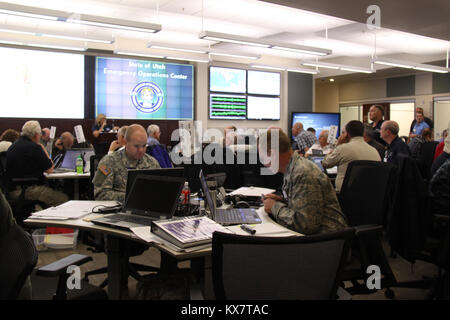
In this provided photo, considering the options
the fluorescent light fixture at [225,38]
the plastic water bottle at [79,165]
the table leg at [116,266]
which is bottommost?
the table leg at [116,266]

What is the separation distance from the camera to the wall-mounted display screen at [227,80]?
983cm

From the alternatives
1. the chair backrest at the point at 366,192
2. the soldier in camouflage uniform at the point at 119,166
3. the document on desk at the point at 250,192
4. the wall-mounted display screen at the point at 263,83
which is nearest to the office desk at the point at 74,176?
the soldier in camouflage uniform at the point at 119,166

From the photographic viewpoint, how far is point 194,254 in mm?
1837

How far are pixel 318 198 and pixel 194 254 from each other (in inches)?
30.1

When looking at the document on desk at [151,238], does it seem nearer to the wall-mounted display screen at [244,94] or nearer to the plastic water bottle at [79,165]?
the plastic water bottle at [79,165]

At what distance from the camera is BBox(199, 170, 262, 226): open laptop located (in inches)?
93.0

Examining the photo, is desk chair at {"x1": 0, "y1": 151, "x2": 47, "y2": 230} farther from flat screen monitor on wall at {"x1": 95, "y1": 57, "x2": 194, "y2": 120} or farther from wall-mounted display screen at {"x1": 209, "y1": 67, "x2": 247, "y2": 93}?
wall-mounted display screen at {"x1": 209, "y1": 67, "x2": 247, "y2": 93}

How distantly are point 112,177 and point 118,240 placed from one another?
2.11ft

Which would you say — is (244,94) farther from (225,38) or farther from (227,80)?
(225,38)

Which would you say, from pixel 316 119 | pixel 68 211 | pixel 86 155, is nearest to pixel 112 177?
pixel 68 211

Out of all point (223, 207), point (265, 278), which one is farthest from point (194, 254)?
point (223, 207)

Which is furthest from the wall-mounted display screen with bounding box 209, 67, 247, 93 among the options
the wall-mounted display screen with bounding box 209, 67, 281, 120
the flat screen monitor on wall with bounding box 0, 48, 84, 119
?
the flat screen monitor on wall with bounding box 0, 48, 84, 119

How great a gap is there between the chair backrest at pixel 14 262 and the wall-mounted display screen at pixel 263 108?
29.9 ft
